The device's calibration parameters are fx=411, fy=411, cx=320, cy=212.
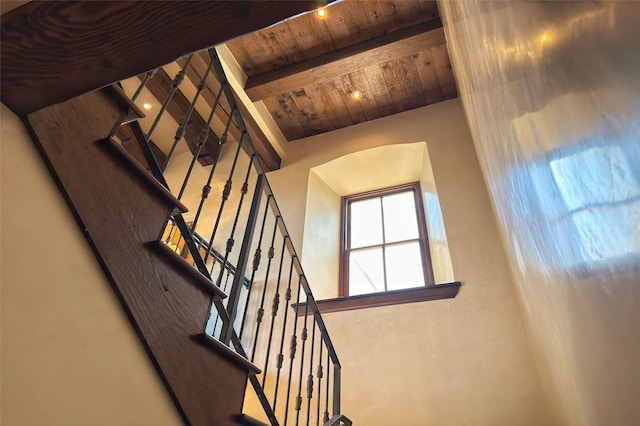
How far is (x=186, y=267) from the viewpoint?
53.2 inches

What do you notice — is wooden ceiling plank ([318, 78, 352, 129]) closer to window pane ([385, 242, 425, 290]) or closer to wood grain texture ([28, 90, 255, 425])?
window pane ([385, 242, 425, 290])

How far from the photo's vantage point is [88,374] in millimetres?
1019

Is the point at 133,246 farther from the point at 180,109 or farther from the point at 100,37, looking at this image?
the point at 180,109

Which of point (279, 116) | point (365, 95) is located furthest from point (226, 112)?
point (365, 95)

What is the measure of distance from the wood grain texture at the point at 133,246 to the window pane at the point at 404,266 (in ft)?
8.89

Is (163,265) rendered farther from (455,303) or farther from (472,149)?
(472,149)

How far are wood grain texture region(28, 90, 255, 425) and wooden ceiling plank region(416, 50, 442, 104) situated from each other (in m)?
3.86

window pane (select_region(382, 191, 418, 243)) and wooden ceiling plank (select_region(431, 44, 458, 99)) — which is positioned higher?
wooden ceiling plank (select_region(431, 44, 458, 99))

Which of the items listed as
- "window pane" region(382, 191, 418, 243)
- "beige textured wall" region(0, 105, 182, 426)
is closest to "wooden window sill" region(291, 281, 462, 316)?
"window pane" region(382, 191, 418, 243)

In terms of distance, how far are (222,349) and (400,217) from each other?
3.38 m

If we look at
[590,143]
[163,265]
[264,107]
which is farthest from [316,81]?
[590,143]

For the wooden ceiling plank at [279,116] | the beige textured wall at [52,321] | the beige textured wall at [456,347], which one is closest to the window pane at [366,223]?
the beige textured wall at [456,347]

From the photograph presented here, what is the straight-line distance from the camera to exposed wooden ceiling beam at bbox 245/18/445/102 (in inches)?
161

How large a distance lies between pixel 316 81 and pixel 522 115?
3.37 metres
